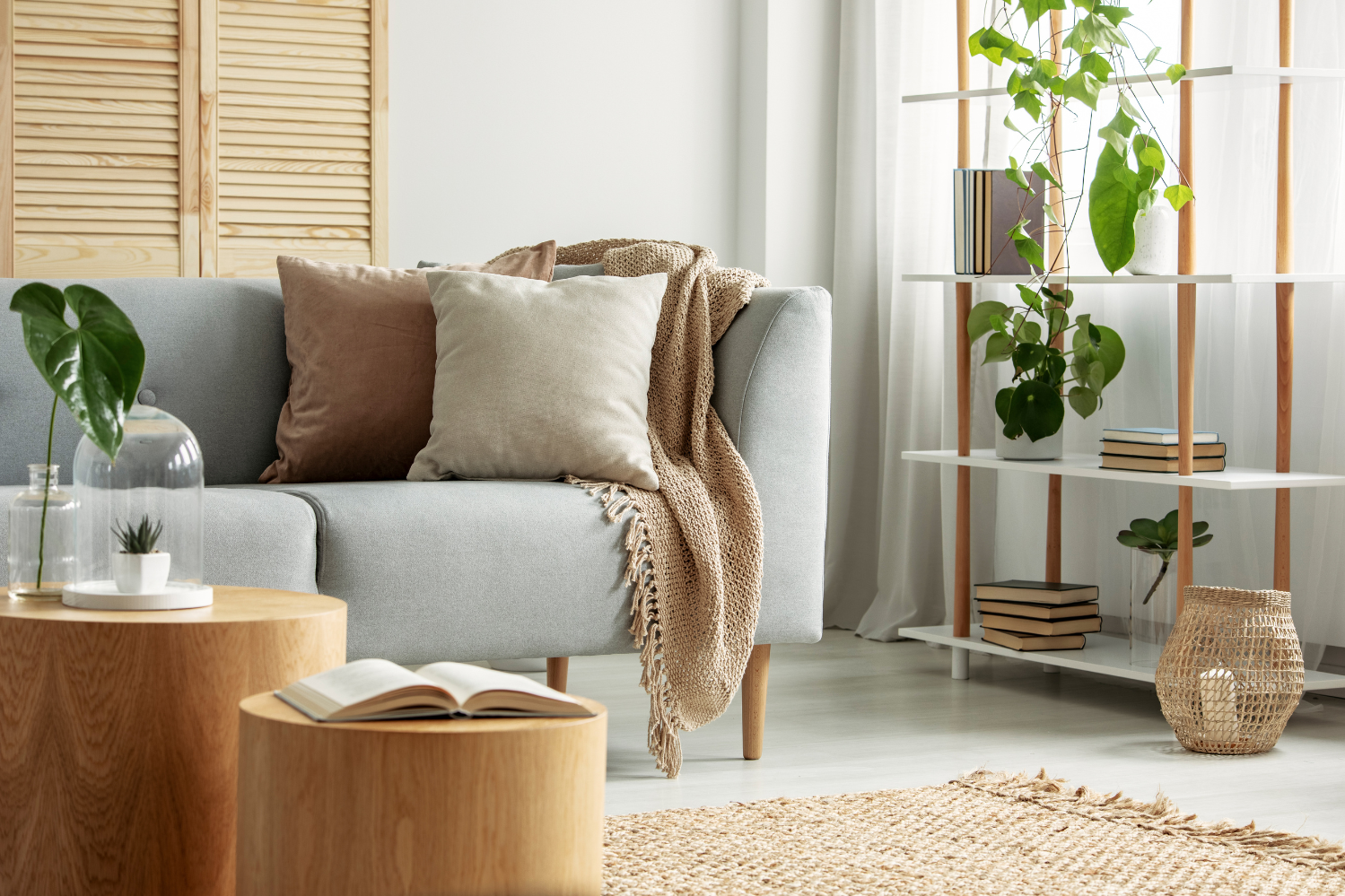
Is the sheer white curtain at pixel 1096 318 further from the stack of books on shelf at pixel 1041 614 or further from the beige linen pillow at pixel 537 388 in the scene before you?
the beige linen pillow at pixel 537 388

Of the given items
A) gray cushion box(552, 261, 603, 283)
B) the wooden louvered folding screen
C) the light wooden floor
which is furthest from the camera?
the wooden louvered folding screen

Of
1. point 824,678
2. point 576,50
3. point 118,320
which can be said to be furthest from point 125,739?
point 576,50

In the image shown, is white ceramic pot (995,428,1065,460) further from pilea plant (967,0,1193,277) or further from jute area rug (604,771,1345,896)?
jute area rug (604,771,1345,896)

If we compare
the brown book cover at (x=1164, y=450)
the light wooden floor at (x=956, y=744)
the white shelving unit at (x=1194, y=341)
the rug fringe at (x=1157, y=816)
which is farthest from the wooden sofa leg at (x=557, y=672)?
the brown book cover at (x=1164, y=450)

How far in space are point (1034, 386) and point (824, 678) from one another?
0.79m

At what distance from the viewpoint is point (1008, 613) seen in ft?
10.6

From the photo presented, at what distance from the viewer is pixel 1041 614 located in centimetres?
315

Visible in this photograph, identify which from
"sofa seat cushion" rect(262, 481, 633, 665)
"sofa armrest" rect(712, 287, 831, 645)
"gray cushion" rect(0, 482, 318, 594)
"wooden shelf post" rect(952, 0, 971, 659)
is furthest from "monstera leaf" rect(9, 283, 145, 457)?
"wooden shelf post" rect(952, 0, 971, 659)

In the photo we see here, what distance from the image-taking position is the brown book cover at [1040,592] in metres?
3.17

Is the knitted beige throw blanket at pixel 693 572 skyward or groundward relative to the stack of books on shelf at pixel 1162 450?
groundward

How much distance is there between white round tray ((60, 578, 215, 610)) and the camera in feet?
5.09

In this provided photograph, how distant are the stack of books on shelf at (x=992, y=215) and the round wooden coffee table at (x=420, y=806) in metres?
2.22

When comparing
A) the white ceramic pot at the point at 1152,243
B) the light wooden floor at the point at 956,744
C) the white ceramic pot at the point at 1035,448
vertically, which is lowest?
the light wooden floor at the point at 956,744

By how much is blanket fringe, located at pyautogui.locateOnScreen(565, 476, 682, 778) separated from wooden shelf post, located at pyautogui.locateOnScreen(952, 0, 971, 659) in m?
1.14
